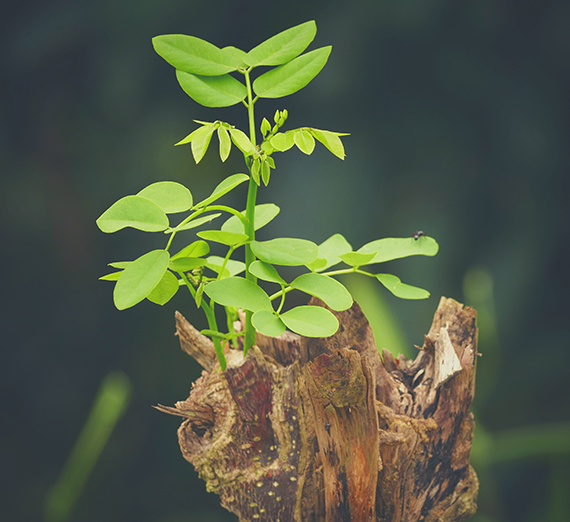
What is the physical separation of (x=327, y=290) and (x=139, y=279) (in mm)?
312

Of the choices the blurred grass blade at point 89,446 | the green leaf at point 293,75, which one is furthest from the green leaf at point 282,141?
the blurred grass blade at point 89,446

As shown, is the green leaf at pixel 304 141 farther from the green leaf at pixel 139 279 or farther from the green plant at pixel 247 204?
the green leaf at pixel 139 279

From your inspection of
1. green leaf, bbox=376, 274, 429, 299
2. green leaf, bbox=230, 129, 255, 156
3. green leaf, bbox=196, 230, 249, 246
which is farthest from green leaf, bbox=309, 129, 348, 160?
green leaf, bbox=376, 274, 429, 299

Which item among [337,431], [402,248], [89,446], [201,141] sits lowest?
[89,446]

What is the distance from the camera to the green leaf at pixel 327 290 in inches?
31.8

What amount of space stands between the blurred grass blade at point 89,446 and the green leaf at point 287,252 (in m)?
0.98

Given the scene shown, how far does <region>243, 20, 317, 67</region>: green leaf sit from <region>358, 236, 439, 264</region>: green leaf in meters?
0.42

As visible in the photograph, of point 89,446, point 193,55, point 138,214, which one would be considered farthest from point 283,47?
point 89,446

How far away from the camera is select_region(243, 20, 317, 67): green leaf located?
0.84 metres

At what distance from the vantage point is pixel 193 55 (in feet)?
2.73

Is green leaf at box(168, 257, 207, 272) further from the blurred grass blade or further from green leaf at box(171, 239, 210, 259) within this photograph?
the blurred grass blade

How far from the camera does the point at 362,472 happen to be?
827mm

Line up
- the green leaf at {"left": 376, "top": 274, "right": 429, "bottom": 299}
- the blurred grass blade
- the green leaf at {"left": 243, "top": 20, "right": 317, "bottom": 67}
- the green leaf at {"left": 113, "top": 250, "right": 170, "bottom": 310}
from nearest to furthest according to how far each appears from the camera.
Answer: the green leaf at {"left": 113, "top": 250, "right": 170, "bottom": 310} < the green leaf at {"left": 243, "top": 20, "right": 317, "bottom": 67} < the green leaf at {"left": 376, "top": 274, "right": 429, "bottom": 299} < the blurred grass blade

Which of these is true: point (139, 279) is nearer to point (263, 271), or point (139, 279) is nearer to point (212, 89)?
point (263, 271)
